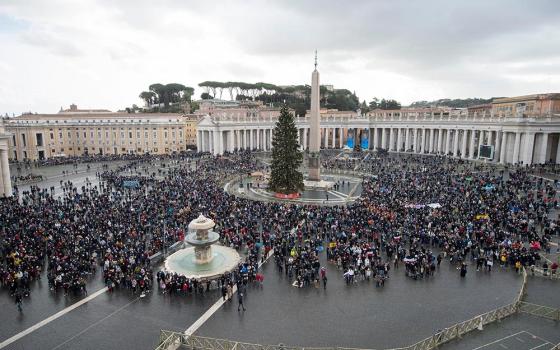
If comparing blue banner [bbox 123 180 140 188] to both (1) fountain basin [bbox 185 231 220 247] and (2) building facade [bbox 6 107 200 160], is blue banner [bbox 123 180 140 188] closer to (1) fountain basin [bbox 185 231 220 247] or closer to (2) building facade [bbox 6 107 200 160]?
(1) fountain basin [bbox 185 231 220 247]

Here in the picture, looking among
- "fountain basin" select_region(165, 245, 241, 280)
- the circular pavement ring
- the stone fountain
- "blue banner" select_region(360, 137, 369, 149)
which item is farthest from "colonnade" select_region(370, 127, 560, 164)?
the stone fountain

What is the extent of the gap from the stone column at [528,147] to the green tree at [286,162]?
105 ft

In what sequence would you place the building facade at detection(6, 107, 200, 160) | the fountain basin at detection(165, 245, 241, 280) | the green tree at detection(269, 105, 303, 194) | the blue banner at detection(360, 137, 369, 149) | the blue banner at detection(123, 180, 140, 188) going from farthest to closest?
the blue banner at detection(360, 137, 369, 149) → the building facade at detection(6, 107, 200, 160) → the blue banner at detection(123, 180, 140, 188) → the green tree at detection(269, 105, 303, 194) → the fountain basin at detection(165, 245, 241, 280)

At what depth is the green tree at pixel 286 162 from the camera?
3416cm

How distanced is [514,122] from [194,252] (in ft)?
153

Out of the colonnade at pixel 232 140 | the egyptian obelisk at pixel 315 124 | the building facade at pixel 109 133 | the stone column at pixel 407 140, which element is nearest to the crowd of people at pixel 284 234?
the egyptian obelisk at pixel 315 124

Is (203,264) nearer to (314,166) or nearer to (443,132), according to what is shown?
(314,166)

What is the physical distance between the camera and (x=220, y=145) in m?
68.2

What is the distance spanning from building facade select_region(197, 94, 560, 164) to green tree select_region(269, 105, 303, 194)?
31.3 metres

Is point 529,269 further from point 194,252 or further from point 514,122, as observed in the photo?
point 514,122

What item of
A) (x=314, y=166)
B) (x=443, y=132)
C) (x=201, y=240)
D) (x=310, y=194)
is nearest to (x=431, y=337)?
(x=201, y=240)

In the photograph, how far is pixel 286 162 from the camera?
34.3 m

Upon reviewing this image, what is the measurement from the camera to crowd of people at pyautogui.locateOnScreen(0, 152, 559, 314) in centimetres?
1645

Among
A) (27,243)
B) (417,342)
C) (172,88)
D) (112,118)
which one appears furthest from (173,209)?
(172,88)
